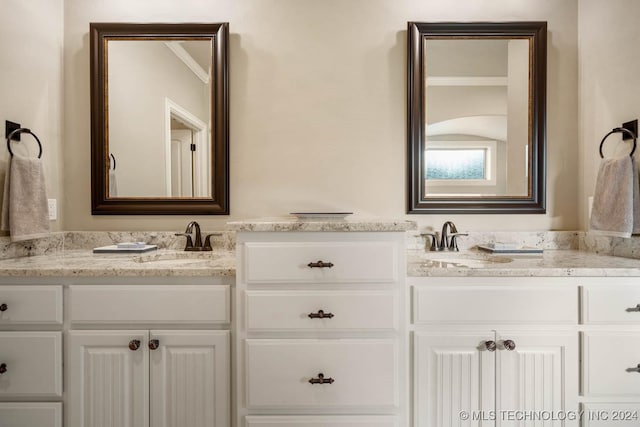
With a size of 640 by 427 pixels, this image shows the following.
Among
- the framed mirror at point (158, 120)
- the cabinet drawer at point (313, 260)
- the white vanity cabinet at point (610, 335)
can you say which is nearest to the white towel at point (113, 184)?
the framed mirror at point (158, 120)

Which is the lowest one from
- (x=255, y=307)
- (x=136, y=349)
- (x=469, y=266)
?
(x=136, y=349)

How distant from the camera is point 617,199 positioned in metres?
1.54

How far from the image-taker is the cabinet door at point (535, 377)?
4.21 feet

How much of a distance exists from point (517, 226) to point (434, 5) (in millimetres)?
1391

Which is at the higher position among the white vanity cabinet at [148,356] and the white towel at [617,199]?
the white towel at [617,199]

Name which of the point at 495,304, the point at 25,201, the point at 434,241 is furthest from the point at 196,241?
the point at 495,304

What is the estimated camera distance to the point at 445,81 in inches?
72.6

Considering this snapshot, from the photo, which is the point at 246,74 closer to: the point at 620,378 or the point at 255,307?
Answer: the point at 255,307

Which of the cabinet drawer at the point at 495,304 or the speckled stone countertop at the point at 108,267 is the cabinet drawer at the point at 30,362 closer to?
the speckled stone countertop at the point at 108,267

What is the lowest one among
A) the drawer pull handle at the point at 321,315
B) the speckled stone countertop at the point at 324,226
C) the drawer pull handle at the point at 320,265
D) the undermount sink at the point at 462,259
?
the drawer pull handle at the point at 321,315

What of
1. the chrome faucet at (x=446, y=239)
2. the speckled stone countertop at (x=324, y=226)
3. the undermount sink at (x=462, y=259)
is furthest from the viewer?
the chrome faucet at (x=446, y=239)

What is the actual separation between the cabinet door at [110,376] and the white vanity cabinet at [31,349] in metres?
0.06

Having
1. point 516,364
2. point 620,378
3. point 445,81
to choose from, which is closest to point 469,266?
point 516,364

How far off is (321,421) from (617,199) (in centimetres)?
172
